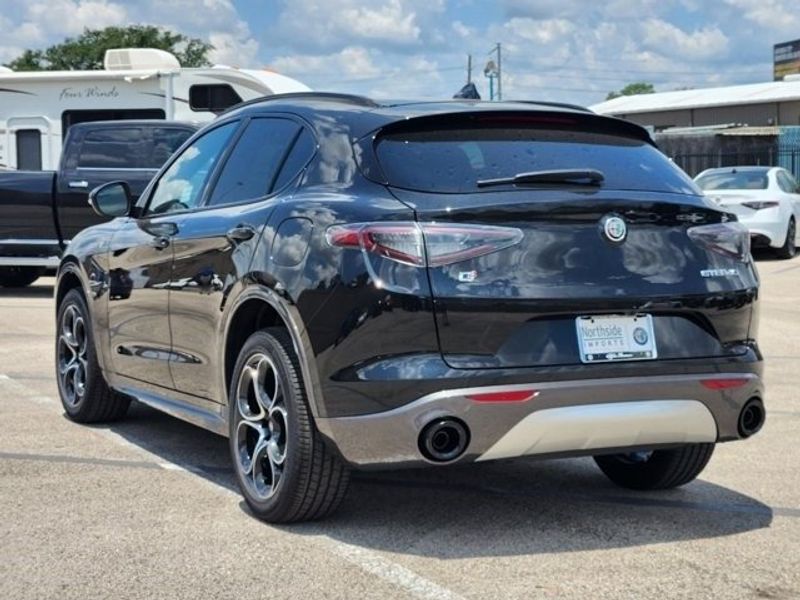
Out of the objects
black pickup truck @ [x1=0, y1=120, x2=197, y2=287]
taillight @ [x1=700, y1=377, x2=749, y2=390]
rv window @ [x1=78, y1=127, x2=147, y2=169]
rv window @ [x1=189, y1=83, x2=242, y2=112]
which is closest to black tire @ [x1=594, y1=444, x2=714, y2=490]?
taillight @ [x1=700, y1=377, x2=749, y2=390]

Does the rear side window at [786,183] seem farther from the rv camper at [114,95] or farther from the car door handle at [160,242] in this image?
the car door handle at [160,242]

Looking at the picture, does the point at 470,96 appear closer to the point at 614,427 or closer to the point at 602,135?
the point at 602,135

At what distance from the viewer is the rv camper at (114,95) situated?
56.5ft

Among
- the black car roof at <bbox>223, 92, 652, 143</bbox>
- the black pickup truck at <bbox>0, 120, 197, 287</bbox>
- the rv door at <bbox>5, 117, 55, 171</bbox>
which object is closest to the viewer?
the black car roof at <bbox>223, 92, 652, 143</bbox>

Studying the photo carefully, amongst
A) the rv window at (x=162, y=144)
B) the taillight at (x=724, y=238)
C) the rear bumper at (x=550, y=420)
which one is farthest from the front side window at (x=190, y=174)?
the rv window at (x=162, y=144)

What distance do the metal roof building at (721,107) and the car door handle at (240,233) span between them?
4311 cm

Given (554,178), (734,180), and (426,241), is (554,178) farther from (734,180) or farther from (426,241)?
(734,180)

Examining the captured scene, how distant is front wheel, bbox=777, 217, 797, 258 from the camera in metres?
19.8

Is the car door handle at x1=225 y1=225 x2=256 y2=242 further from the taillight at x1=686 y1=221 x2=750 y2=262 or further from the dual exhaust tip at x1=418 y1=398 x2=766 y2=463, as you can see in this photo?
the taillight at x1=686 y1=221 x2=750 y2=262

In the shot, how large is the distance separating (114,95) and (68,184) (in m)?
3.84

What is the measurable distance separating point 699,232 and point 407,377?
1.39 m

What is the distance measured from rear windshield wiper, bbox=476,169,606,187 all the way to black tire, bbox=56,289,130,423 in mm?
3107

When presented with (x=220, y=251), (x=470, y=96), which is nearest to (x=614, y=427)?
(x=220, y=251)

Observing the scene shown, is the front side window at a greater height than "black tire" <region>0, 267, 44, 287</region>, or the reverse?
the front side window
